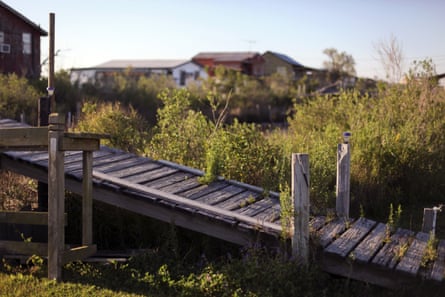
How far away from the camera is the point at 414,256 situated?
5.93 metres

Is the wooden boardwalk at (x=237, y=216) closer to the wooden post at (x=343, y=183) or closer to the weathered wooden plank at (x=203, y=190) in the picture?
the weathered wooden plank at (x=203, y=190)

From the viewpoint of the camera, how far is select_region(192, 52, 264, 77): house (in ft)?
218

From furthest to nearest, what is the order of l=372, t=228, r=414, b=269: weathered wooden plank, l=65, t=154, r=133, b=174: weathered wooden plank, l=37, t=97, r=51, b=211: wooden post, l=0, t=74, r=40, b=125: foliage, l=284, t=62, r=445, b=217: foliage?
l=0, t=74, r=40, b=125: foliage < l=284, t=62, r=445, b=217: foliage < l=37, t=97, r=51, b=211: wooden post < l=65, t=154, r=133, b=174: weathered wooden plank < l=372, t=228, r=414, b=269: weathered wooden plank

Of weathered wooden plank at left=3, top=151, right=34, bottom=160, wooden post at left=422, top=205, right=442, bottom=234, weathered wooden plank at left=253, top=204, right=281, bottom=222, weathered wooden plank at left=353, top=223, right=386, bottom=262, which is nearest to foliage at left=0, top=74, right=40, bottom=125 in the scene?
weathered wooden plank at left=3, top=151, right=34, bottom=160

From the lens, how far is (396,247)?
6.13 metres

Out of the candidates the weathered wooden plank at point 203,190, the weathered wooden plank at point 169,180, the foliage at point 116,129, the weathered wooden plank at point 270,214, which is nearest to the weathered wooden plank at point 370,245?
the weathered wooden plank at point 270,214

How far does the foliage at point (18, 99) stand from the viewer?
56.5 feet

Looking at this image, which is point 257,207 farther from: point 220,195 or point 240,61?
point 240,61

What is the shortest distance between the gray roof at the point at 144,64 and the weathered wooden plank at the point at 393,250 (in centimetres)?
5852

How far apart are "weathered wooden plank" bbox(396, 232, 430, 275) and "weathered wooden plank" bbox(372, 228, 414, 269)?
0.06 meters

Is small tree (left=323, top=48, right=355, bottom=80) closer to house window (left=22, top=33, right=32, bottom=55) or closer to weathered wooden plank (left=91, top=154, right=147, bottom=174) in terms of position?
house window (left=22, top=33, right=32, bottom=55)

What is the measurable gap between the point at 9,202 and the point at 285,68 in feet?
198

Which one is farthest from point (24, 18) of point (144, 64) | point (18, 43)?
point (144, 64)

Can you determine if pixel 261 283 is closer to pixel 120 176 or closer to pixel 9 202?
pixel 120 176
